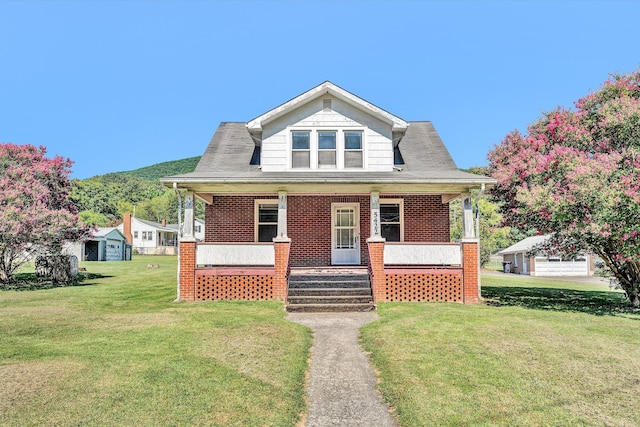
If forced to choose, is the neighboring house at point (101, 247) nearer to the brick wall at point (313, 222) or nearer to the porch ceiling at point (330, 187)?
the brick wall at point (313, 222)

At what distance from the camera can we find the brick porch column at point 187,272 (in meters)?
12.9

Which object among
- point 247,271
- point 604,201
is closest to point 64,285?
point 247,271

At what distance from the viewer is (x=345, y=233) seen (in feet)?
52.7

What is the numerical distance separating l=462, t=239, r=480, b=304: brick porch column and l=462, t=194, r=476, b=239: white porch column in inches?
10.1

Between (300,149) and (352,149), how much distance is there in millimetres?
1802

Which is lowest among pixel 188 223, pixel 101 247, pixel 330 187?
pixel 101 247

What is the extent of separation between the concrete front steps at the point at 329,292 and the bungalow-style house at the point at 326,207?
6 cm

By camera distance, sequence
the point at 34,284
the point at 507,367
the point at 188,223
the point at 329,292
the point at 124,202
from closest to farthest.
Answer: the point at 507,367, the point at 329,292, the point at 188,223, the point at 34,284, the point at 124,202

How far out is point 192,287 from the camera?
1290 centimetres

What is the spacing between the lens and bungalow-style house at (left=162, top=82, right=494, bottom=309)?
1287cm

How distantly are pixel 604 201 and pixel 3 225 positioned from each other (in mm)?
19161

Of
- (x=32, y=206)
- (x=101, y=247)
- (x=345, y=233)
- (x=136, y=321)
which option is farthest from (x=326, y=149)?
(x=101, y=247)

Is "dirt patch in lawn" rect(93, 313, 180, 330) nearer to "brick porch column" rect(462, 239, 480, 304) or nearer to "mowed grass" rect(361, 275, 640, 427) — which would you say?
"mowed grass" rect(361, 275, 640, 427)

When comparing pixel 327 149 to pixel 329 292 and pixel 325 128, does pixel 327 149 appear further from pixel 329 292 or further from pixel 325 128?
pixel 329 292
